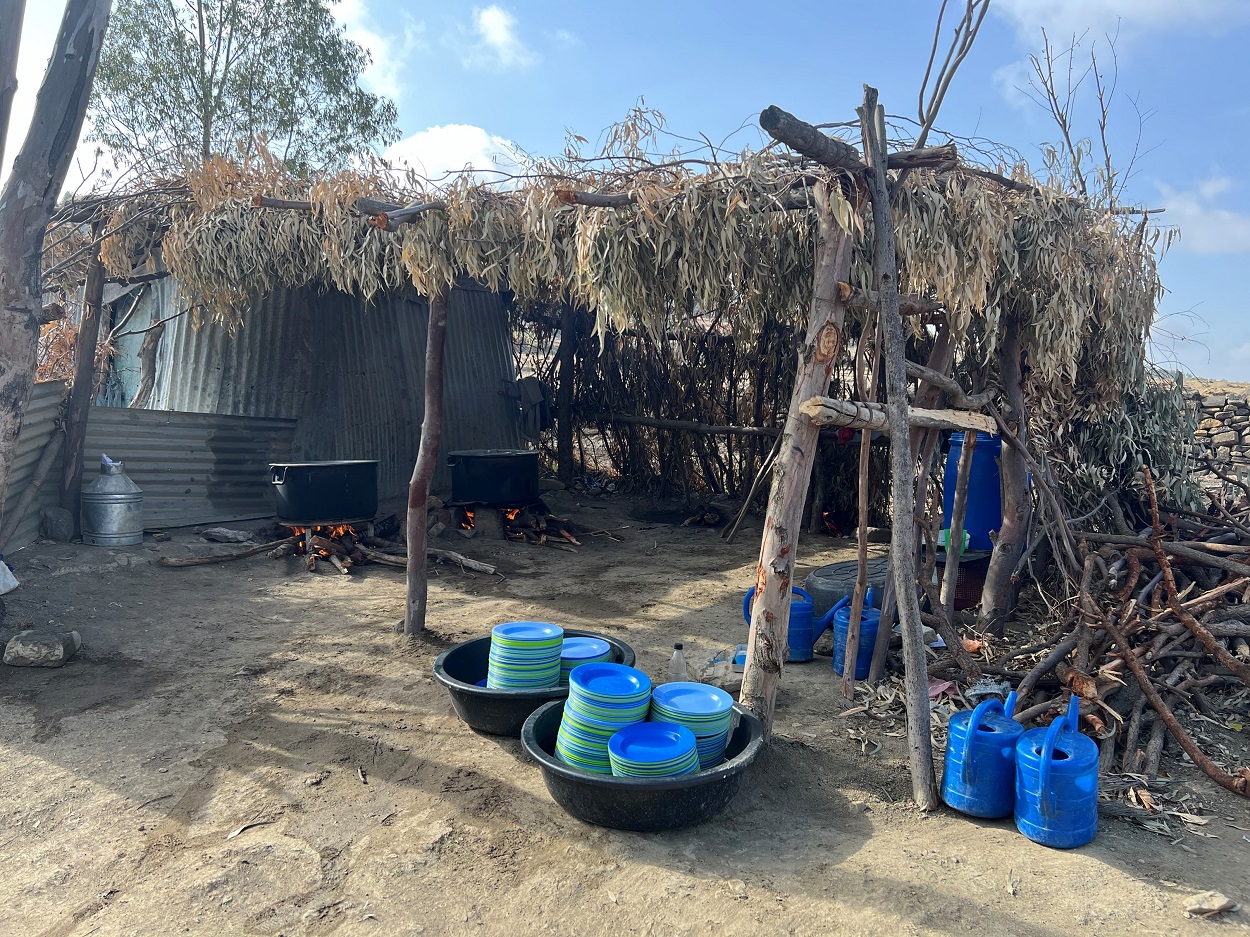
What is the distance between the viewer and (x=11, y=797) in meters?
3.11

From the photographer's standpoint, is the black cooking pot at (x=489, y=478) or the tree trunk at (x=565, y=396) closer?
the black cooking pot at (x=489, y=478)

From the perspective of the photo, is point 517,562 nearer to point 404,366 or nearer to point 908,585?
point 404,366

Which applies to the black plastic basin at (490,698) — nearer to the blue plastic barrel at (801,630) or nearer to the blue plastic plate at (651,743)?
the blue plastic plate at (651,743)

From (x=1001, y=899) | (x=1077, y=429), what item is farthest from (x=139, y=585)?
(x=1077, y=429)

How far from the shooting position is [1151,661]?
3.92 m

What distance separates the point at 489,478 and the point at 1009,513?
178 inches

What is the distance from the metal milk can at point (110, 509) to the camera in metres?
6.60

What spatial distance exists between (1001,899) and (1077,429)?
4240mm

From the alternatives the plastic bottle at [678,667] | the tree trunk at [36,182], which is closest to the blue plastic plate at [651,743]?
the plastic bottle at [678,667]

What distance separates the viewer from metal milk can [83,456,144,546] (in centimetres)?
660

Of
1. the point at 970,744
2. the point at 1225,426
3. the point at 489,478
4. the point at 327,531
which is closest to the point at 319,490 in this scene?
the point at 327,531

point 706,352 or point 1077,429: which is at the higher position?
point 706,352

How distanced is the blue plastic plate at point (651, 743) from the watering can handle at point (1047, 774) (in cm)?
117

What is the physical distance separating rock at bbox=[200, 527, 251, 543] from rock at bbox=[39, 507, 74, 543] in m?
1.00
